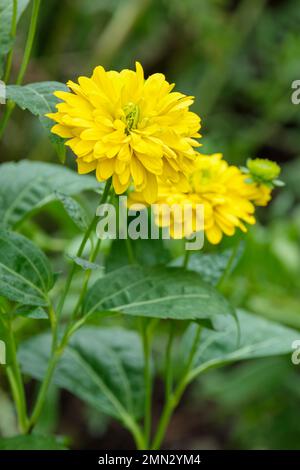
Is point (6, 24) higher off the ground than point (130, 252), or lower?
higher

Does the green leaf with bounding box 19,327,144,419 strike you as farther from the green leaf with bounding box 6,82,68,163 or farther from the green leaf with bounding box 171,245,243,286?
the green leaf with bounding box 6,82,68,163

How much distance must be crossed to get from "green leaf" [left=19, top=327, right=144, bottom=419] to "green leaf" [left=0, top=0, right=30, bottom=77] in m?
0.30

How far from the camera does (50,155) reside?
1.65 m

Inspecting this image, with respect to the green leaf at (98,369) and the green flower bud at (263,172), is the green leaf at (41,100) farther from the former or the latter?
the green leaf at (98,369)

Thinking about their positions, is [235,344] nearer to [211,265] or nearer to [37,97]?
[211,265]

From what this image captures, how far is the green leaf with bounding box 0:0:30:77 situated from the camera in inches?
23.0

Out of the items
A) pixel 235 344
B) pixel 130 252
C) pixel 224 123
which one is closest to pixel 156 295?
pixel 130 252

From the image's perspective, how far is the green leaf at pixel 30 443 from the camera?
0.59 metres

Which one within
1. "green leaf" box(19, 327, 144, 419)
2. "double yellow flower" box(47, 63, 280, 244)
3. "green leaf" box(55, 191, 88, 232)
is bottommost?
"green leaf" box(19, 327, 144, 419)

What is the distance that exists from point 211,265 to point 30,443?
0.74ft

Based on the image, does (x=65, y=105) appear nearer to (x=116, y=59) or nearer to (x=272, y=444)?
(x=272, y=444)

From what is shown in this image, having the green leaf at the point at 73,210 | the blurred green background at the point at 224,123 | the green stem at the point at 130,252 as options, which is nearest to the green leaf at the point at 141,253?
the green stem at the point at 130,252

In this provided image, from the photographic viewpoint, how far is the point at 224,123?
1.94 metres

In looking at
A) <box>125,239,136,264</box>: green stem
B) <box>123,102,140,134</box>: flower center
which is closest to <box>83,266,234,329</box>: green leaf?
<box>125,239,136,264</box>: green stem
